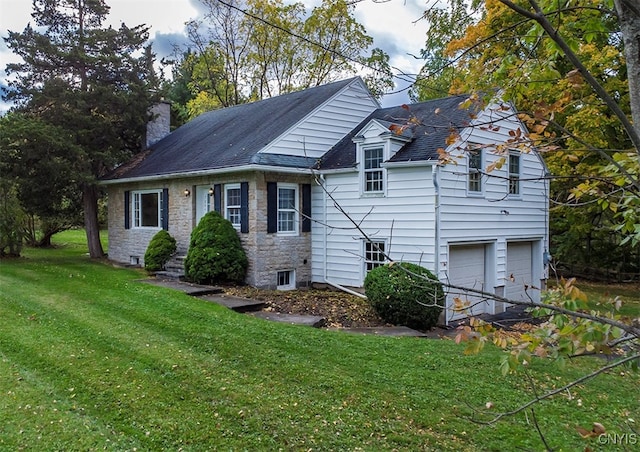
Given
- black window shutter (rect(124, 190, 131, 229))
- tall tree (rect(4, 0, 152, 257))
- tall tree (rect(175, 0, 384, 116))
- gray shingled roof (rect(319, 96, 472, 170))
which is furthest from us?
tall tree (rect(175, 0, 384, 116))

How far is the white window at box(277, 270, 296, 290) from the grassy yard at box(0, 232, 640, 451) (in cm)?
450

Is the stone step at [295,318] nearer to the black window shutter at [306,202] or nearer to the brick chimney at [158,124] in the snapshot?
the black window shutter at [306,202]

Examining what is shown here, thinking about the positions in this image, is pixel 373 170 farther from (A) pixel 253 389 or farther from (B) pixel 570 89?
(B) pixel 570 89

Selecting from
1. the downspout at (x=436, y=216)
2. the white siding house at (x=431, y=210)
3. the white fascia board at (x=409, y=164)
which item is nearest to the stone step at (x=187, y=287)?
the white siding house at (x=431, y=210)

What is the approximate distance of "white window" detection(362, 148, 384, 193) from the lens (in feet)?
39.4

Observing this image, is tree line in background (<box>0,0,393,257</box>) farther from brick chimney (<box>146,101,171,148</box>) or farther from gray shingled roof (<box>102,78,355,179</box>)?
gray shingled roof (<box>102,78,355,179</box>)

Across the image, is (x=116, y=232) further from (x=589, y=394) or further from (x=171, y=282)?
(x=589, y=394)

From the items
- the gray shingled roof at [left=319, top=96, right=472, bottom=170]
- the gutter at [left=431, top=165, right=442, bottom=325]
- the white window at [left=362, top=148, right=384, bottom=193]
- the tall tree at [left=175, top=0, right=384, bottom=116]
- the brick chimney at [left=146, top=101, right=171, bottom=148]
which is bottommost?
the gutter at [left=431, top=165, right=442, bottom=325]

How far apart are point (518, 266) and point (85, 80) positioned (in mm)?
15601

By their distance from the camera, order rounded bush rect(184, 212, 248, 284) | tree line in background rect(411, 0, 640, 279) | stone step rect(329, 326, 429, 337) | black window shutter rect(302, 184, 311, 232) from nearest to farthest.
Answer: tree line in background rect(411, 0, 640, 279), stone step rect(329, 326, 429, 337), rounded bush rect(184, 212, 248, 284), black window shutter rect(302, 184, 311, 232)

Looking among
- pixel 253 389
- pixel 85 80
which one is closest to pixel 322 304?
pixel 253 389

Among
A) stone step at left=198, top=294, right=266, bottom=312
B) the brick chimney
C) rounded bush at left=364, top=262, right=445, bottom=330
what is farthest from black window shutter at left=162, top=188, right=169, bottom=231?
rounded bush at left=364, top=262, right=445, bottom=330

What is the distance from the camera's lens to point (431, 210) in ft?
35.7

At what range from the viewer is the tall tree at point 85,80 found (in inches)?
629
